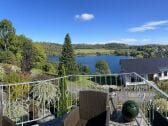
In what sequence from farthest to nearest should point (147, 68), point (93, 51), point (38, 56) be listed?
1. point (93, 51)
2. point (147, 68)
3. point (38, 56)

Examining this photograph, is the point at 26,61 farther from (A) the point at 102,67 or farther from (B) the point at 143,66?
(B) the point at 143,66

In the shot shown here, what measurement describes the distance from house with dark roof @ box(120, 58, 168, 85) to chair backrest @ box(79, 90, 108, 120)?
33.0 metres

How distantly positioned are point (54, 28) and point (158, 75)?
62.3ft

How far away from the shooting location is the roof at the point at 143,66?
3750cm

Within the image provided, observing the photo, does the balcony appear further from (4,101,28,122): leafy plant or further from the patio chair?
the patio chair

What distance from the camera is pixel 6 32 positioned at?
28.8 m

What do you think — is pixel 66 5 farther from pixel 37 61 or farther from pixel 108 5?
pixel 37 61

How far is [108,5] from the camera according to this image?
40312mm

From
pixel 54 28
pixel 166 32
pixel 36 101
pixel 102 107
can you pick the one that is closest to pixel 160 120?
pixel 102 107

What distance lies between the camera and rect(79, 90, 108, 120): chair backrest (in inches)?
165

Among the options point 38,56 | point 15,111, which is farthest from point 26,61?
point 15,111

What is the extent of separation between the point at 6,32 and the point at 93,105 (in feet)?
85.4

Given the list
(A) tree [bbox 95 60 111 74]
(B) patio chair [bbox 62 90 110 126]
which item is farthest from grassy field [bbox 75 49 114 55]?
(B) patio chair [bbox 62 90 110 126]

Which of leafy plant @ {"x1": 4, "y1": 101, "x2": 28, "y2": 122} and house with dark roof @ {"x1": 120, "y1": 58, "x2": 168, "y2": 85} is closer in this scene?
leafy plant @ {"x1": 4, "y1": 101, "x2": 28, "y2": 122}
